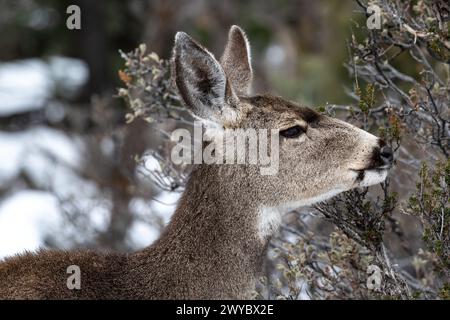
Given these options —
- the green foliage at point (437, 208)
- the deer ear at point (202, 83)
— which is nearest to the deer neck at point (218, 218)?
the deer ear at point (202, 83)

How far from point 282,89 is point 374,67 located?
9.01 m

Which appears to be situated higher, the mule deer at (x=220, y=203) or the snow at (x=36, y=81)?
the mule deer at (x=220, y=203)

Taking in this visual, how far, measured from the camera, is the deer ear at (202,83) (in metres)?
5.42

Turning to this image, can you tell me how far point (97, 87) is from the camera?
62.4ft

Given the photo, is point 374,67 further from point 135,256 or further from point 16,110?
point 16,110

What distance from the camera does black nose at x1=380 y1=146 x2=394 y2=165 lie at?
18.4ft

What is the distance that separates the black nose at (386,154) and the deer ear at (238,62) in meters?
1.24

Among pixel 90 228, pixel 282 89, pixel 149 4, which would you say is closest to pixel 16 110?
pixel 149 4

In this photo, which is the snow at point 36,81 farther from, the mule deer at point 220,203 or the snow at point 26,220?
the mule deer at point 220,203

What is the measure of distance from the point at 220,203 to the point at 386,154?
1.03 m

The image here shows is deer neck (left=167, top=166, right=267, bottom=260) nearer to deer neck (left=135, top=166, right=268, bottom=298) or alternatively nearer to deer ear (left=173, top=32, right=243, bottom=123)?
deer neck (left=135, top=166, right=268, bottom=298)

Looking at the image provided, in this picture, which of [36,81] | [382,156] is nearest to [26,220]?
[382,156]

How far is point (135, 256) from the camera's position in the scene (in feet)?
18.4

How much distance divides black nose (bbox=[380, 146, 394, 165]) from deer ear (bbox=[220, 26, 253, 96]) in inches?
48.9
